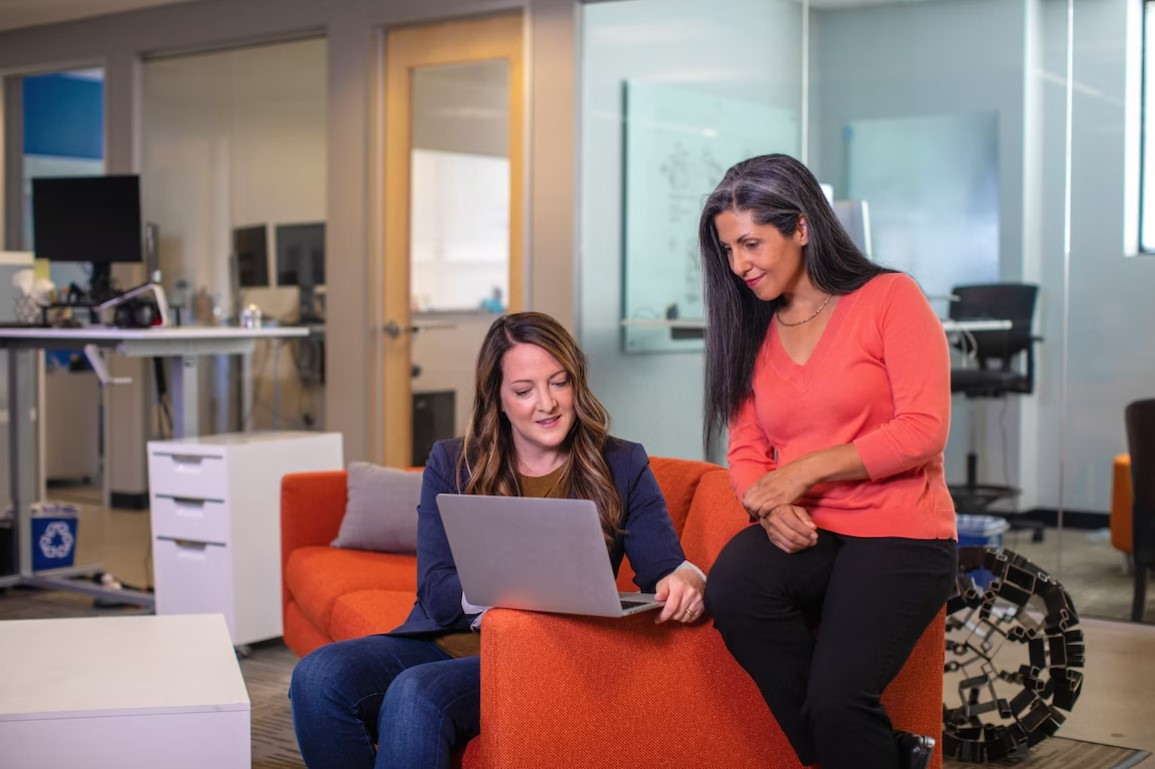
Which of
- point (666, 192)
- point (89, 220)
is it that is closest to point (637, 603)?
point (666, 192)

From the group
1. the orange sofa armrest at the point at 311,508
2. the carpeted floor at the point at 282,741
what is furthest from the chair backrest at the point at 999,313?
the orange sofa armrest at the point at 311,508

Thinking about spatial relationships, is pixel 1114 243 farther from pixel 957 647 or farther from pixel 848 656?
pixel 848 656

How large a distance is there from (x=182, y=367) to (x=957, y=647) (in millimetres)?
2844

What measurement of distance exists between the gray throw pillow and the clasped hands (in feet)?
6.01

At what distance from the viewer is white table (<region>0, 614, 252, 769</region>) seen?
2.39 metres

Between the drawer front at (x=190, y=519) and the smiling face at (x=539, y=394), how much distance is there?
221 centimetres

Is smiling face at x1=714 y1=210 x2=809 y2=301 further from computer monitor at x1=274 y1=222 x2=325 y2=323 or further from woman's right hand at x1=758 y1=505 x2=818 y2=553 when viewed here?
computer monitor at x1=274 y1=222 x2=325 y2=323

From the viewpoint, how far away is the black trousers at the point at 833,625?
83.5 inches

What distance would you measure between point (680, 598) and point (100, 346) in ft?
10.9

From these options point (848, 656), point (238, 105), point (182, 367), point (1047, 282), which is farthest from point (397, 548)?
point (238, 105)

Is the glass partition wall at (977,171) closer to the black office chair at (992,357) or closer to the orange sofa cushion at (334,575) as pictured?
the black office chair at (992,357)

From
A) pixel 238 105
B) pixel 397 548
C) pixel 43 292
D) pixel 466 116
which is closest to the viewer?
pixel 397 548

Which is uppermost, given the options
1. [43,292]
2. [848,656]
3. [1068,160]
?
[1068,160]

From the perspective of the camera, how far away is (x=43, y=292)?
5.44 metres
